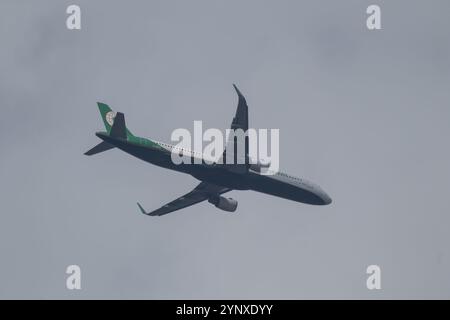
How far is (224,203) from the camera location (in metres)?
94.4

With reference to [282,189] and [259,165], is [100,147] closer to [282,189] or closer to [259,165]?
[259,165]

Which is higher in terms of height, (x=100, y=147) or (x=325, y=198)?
(x=100, y=147)

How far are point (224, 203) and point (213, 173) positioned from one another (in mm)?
11099

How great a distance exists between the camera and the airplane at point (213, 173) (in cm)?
7962

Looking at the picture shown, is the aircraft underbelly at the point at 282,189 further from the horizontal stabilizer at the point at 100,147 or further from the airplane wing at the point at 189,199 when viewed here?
the horizontal stabilizer at the point at 100,147

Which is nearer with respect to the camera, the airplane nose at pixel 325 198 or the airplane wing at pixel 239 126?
the airplane wing at pixel 239 126

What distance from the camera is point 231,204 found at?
310 feet

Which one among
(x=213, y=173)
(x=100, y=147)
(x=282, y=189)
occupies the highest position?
(x=100, y=147)

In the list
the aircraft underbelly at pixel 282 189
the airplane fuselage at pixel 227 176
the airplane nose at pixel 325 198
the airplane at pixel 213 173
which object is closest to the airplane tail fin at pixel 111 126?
the airplane at pixel 213 173

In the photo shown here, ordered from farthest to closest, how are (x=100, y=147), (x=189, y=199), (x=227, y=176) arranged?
(x=189, y=199)
(x=227, y=176)
(x=100, y=147)

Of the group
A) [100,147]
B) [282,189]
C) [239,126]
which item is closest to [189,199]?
[282,189]
